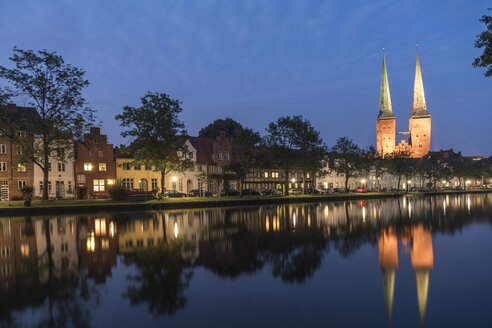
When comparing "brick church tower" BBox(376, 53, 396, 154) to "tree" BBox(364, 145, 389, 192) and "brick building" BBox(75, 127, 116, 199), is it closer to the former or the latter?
"tree" BBox(364, 145, 389, 192)

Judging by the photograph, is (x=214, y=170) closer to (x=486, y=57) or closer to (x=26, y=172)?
(x=26, y=172)

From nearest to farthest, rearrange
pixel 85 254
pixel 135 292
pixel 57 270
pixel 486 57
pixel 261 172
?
pixel 135 292, pixel 57 270, pixel 85 254, pixel 486 57, pixel 261 172

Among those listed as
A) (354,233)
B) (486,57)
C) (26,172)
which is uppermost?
(486,57)

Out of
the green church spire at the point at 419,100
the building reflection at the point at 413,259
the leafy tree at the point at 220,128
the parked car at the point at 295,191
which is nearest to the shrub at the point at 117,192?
the building reflection at the point at 413,259

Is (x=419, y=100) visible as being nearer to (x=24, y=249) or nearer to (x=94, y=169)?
(x=94, y=169)

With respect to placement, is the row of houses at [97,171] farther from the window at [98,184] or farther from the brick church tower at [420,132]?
the brick church tower at [420,132]

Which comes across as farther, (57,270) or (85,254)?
(85,254)

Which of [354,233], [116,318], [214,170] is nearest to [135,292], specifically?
[116,318]

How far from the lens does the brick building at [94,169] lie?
61.3 meters

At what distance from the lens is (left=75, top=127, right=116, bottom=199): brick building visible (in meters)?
61.3

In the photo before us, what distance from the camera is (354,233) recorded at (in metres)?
19.5

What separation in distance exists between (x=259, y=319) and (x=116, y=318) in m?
3.17

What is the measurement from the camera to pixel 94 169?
204 ft

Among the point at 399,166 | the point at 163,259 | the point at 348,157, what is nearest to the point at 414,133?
the point at 399,166
